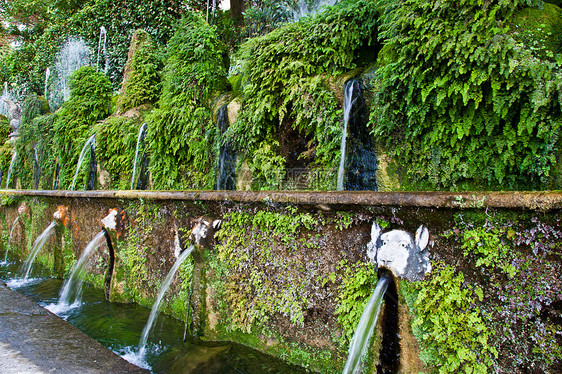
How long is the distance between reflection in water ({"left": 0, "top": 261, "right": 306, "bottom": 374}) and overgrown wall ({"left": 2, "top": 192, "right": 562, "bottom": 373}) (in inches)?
5.2

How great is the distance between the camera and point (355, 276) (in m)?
2.67

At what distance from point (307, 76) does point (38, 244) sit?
7.26 meters

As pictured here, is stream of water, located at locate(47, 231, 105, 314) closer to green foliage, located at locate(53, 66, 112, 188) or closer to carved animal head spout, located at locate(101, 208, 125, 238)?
carved animal head spout, located at locate(101, 208, 125, 238)

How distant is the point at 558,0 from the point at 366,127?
102 inches

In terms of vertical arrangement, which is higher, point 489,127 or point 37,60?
point 37,60

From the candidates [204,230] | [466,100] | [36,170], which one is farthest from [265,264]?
[36,170]

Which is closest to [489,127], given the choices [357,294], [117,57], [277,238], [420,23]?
[420,23]

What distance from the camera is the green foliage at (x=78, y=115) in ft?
30.9

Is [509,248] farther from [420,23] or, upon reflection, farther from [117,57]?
[117,57]

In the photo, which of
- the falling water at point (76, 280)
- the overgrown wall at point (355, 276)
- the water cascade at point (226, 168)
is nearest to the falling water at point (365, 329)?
the overgrown wall at point (355, 276)

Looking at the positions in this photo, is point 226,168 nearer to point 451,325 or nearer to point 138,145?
point 138,145

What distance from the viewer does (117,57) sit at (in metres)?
15.3

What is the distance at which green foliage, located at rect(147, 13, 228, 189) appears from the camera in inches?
227

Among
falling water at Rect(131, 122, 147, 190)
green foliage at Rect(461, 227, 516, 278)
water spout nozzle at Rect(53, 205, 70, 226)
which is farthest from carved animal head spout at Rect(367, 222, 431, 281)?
water spout nozzle at Rect(53, 205, 70, 226)
